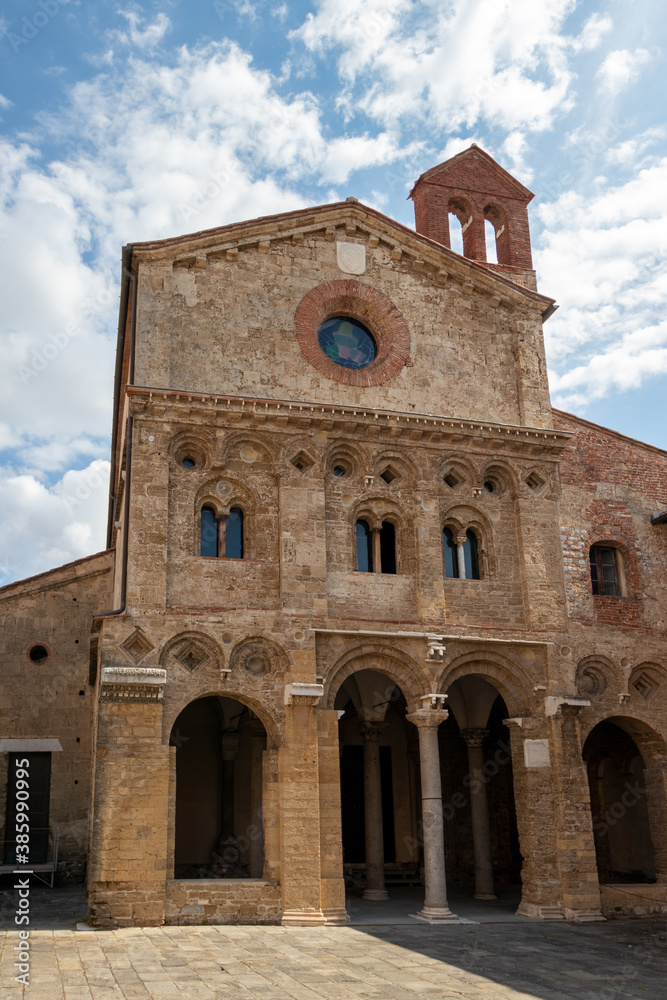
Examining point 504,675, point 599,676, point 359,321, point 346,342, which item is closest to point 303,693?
point 504,675

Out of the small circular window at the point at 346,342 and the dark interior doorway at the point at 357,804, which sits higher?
the small circular window at the point at 346,342

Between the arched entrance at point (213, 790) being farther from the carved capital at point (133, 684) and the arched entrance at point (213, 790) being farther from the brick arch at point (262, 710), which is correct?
the carved capital at point (133, 684)

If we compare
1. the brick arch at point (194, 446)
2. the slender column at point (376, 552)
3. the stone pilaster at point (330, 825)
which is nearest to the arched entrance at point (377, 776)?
the slender column at point (376, 552)

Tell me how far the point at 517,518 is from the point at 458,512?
132 centimetres

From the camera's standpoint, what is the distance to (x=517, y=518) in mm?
19719

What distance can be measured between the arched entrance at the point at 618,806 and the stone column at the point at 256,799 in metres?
8.12

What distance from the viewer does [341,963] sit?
12492 millimetres

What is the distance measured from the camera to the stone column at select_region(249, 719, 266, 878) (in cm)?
1750

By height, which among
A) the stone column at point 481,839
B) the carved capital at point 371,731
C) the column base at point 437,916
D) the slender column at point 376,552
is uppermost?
the slender column at point 376,552

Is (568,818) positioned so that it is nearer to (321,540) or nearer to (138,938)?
(321,540)

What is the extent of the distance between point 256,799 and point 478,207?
15.1 m

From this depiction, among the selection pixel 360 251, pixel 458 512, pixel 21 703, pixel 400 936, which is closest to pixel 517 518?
pixel 458 512

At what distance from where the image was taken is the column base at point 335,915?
15.9m

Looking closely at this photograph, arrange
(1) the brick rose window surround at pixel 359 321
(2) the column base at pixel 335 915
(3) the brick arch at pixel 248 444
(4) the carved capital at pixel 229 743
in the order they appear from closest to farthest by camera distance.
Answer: (2) the column base at pixel 335 915
(3) the brick arch at pixel 248 444
(1) the brick rose window surround at pixel 359 321
(4) the carved capital at pixel 229 743
